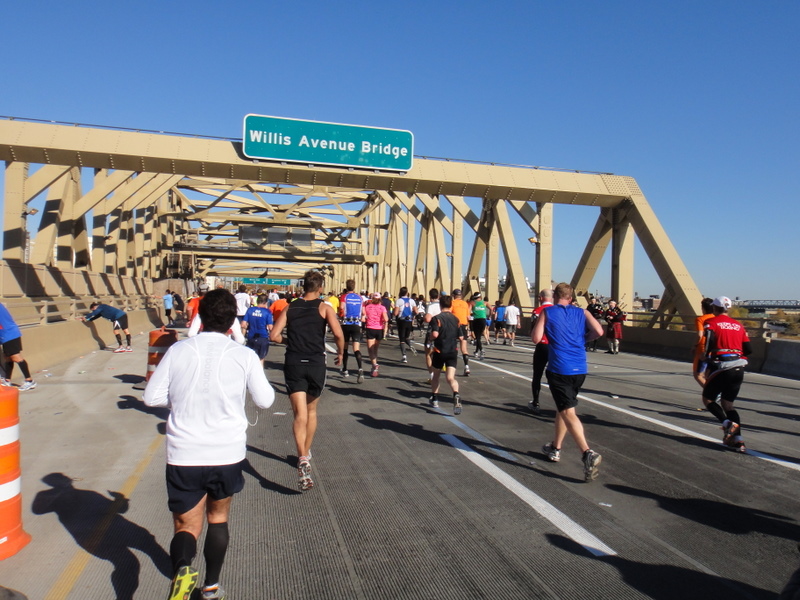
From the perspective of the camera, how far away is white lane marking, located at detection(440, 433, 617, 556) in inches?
154

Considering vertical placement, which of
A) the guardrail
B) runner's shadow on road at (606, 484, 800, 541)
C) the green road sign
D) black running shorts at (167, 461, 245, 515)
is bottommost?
runner's shadow on road at (606, 484, 800, 541)

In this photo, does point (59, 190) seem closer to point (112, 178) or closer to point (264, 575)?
point (112, 178)

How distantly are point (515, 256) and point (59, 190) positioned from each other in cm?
1598

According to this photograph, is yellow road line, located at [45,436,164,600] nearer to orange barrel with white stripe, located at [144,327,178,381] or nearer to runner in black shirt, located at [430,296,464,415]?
orange barrel with white stripe, located at [144,327,178,381]

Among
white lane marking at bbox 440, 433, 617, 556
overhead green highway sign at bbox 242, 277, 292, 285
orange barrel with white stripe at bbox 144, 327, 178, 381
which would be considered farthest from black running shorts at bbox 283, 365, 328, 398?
overhead green highway sign at bbox 242, 277, 292, 285

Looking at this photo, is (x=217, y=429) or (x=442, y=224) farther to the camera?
(x=442, y=224)

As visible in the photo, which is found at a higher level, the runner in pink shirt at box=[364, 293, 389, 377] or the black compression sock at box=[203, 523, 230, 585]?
the runner in pink shirt at box=[364, 293, 389, 377]

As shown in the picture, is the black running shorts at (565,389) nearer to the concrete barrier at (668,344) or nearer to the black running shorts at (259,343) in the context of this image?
the black running shorts at (259,343)

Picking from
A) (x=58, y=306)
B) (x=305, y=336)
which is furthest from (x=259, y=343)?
(x=58, y=306)

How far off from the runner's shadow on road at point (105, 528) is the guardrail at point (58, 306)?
7872mm

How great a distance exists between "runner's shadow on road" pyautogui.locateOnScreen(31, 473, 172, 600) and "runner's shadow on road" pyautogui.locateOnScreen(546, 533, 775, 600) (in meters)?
2.66

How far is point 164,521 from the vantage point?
4.27 m

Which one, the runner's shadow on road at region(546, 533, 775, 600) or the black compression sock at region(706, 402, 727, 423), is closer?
the runner's shadow on road at region(546, 533, 775, 600)

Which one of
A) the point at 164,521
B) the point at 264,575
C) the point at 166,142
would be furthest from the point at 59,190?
the point at 264,575
